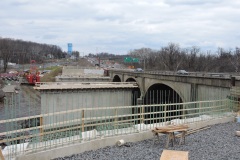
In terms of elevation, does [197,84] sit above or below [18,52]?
below

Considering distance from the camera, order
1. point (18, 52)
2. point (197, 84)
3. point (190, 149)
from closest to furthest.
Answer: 1. point (190, 149)
2. point (197, 84)
3. point (18, 52)

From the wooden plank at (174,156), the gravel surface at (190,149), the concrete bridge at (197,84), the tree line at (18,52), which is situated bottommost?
the gravel surface at (190,149)

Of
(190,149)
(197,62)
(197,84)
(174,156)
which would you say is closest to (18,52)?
(197,62)

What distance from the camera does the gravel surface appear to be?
29.7 feet

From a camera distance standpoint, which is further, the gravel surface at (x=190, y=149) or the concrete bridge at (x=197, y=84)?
the concrete bridge at (x=197, y=84)

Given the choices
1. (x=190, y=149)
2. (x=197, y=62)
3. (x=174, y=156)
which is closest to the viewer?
(x=174, y=156)

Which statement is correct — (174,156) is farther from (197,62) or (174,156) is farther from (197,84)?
(197,62)

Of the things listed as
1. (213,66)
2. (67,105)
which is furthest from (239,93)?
(213,66)

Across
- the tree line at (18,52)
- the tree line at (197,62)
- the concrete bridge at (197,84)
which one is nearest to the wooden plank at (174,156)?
the concrete bridge at (197,84)

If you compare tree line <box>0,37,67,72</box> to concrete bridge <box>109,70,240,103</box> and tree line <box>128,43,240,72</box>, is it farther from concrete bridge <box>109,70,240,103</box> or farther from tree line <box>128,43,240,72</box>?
concrete bridge <box>109,70,240,103</box>

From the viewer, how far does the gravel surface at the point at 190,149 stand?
A: 9.06 m

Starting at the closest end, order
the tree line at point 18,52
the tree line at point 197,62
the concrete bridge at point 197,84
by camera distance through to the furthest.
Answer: the concrete bridge at point 197,84, the tree line at point 197,62, the tree line at point 18,52

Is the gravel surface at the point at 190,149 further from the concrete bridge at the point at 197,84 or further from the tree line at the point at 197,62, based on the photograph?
the tree line at the point at 197,62

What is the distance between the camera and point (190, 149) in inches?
392
